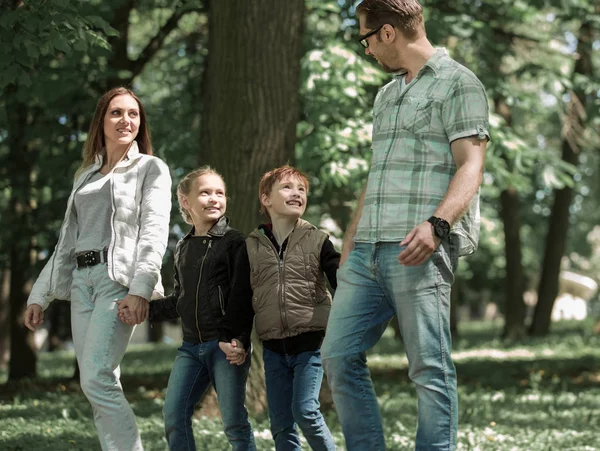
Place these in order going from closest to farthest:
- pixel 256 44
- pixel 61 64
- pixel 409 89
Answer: pixel 409 89, pixel 256 44, pixel 61 64

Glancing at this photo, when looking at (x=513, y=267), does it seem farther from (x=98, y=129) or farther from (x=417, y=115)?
(x=417, y=115)

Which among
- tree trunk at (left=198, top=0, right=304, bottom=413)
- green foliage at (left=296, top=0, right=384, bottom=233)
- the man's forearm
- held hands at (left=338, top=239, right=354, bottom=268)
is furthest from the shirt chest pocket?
green foliage at (left=296, top=0, right=384, bottom=233)

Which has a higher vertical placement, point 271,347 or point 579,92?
point 579,92

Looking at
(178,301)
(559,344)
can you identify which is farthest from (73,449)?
(559,344)

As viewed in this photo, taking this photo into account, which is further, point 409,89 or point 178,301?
point 178,301

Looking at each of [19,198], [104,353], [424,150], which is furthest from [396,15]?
[19,198]

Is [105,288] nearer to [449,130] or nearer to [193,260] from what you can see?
[193,260]

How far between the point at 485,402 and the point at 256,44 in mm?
4224

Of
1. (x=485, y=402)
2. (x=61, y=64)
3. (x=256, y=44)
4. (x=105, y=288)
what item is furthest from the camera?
(x=61, y=64)

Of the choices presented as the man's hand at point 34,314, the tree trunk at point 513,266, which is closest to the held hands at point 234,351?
the man's hand at point 34,314

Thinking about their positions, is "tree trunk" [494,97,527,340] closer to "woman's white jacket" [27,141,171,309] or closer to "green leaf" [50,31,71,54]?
"green leaf" [50,31,71,54]

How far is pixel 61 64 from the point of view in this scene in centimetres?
1093

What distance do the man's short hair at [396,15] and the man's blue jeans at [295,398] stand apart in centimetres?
165

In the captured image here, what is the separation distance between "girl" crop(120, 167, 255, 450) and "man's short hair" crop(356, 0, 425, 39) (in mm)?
1318
